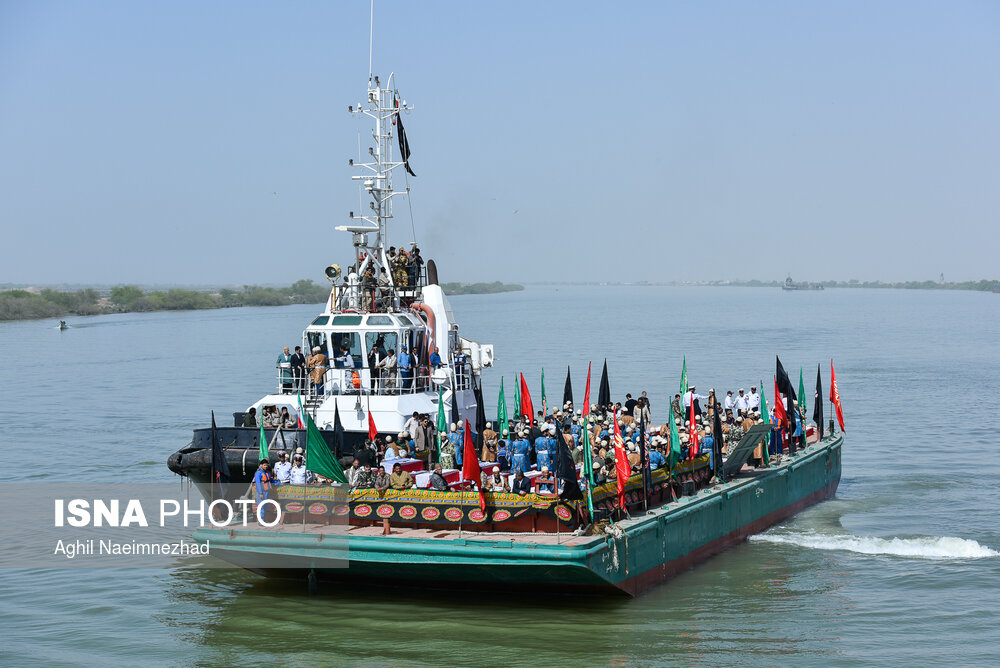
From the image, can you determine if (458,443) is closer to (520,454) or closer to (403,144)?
(520,454)

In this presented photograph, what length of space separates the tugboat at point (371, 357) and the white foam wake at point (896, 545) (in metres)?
7.34

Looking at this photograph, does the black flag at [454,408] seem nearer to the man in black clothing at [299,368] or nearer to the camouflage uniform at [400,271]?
the camouflage uniform at [400,271]

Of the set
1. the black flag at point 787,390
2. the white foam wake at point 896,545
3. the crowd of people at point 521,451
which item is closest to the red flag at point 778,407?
the black flag at point 787,390

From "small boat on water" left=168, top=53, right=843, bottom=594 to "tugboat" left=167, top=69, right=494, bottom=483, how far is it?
34mm

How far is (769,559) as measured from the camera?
853 inches

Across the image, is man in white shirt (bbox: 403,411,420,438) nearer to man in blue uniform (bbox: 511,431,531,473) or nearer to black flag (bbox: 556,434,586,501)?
man in blue uniform (bbox: 511,431,531,473)

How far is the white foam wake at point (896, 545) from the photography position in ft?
73.8

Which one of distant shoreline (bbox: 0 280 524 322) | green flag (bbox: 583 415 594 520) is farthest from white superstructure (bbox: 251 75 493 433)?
distant shoreline (bbox: 0 280 524 322)

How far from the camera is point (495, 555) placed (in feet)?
52.6

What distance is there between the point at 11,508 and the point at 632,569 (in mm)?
16214

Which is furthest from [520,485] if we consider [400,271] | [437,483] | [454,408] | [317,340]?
[400,271]

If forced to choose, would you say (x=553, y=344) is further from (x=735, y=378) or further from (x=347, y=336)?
(x=347, y=336)

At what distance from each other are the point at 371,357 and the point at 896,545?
11.4 metres

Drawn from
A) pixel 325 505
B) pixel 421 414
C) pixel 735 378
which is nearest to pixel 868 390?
pixel 735 378
